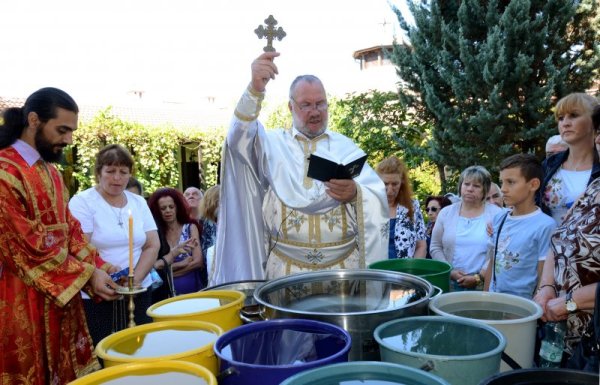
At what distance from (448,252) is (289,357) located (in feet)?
10.7

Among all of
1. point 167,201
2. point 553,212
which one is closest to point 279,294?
point 553,212

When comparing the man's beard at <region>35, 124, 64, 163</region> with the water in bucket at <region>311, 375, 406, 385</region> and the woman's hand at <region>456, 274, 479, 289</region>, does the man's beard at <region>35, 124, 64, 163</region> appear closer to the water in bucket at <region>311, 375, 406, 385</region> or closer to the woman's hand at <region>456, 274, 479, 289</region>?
the water in bucket at <region>311, 375, 406, 385</region>

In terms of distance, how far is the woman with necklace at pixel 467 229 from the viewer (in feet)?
12.4

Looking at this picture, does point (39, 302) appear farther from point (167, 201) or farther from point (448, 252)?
point (448, 252)

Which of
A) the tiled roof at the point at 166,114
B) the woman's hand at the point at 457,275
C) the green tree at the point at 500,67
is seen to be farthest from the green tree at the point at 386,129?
the woman's hand at the point at 457,275

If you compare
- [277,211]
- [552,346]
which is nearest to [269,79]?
[277,211]

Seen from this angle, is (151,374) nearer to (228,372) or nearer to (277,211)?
(228,372)

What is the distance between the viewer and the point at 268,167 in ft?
8.49

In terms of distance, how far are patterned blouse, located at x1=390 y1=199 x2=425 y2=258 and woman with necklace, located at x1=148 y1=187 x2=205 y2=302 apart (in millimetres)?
2023

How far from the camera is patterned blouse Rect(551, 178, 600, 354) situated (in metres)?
1.69

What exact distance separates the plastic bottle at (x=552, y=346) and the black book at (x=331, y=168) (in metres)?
0.92

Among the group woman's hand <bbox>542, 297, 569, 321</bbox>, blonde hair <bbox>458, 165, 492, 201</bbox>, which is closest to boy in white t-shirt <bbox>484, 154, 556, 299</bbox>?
woman's hand <bbox>542, 297, 569, 321</bbox>

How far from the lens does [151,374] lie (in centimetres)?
94

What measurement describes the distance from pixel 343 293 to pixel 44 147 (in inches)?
75.5
